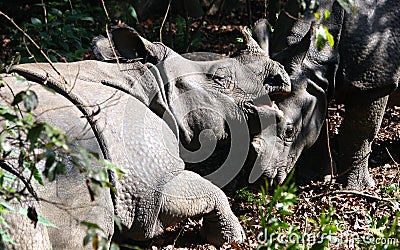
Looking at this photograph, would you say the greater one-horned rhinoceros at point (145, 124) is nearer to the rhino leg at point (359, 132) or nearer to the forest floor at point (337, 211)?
the forest floor at point (337, 211)

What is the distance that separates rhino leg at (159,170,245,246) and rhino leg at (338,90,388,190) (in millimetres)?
1674

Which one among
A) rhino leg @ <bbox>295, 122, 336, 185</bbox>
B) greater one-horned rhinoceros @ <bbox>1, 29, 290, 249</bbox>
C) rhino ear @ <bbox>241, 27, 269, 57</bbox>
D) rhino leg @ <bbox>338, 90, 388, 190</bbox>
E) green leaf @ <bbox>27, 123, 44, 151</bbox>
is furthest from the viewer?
rhino leg @ <bbox>295, 122, 336, 185</bbox>

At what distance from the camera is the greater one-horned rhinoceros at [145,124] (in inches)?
164

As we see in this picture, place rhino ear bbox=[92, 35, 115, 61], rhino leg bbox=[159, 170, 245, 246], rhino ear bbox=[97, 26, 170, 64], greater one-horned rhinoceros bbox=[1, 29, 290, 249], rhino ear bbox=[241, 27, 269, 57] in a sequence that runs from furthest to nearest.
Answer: rhino ear bbox=[241, 27, 269, 57], rhino ear bbox=[92, 35, 115, 61], rhino ear bbox=[97, 26, 170, 64], rhino leg bbox=[159, 170, 245, 246], greater one-horned rhinoceros bbox=[1, 29, 290, 249]

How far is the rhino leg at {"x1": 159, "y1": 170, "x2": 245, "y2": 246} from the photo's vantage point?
15.4 ft

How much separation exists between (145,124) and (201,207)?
0.69 metres

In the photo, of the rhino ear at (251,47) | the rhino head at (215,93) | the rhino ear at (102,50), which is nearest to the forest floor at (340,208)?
the rhino head at (215,93)

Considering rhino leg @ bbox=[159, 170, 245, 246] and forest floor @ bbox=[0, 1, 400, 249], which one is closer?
rhino leg @ bbox=[159, 170, 245, 246]

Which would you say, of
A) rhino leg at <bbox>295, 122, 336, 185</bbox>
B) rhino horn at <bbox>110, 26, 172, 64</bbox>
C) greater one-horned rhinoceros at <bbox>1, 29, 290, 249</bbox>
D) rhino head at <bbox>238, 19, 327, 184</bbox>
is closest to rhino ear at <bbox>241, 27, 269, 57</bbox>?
greater one-horned rhinoceros at <bbox>1, 29, 290, 249</bbox>

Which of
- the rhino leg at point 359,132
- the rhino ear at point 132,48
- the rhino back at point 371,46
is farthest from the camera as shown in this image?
the rhino leg at point 359,132

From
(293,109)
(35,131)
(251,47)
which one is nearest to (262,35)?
(251,47)

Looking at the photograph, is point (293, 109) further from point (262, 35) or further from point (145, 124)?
point (145, 124)

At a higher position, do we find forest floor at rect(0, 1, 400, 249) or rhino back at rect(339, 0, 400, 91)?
rhino back at rect(339, 0, 400, 91)

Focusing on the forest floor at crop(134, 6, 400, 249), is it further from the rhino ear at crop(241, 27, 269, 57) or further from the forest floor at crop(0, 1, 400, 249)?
the rhino ear at crop(241, 27, 269, 57)
